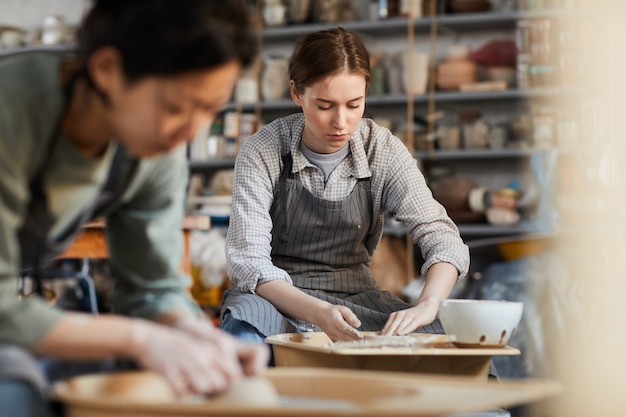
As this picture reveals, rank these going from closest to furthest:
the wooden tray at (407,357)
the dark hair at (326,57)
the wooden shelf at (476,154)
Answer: the wooden tray at (407,357)
the dark hair at (326,57)
the wooden shelf at (476,154)

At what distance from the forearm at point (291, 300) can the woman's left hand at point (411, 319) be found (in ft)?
0.54

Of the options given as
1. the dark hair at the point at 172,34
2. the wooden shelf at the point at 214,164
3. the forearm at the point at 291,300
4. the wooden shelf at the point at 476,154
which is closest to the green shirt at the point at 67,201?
the dark hair at the point at 172,34

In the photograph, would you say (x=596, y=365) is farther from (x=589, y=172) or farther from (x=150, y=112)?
(x=150, y=112)

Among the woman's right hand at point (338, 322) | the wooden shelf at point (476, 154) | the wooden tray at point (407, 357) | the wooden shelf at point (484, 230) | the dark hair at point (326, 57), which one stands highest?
the dark hair at point (326, 57)

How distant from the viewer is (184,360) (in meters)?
0.99

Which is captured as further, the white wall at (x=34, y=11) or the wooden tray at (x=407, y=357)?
the white wall at (x=34, y=11)

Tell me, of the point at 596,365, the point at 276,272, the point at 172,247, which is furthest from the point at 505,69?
the point at 172,247

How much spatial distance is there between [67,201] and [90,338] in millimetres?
250

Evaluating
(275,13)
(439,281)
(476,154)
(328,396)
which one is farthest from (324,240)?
(275,13)

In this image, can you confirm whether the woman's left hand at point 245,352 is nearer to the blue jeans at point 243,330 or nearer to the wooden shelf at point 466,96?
the blue jeans at point 243,330

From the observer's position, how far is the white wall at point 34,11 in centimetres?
662

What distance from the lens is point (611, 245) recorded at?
356cm

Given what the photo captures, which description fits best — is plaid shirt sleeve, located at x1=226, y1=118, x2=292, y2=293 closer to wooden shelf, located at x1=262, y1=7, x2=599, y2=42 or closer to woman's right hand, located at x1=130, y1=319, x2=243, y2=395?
woman's right hand, located at x1=130, y1=319, x2=243, y2=395

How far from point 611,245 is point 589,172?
1.31 m
